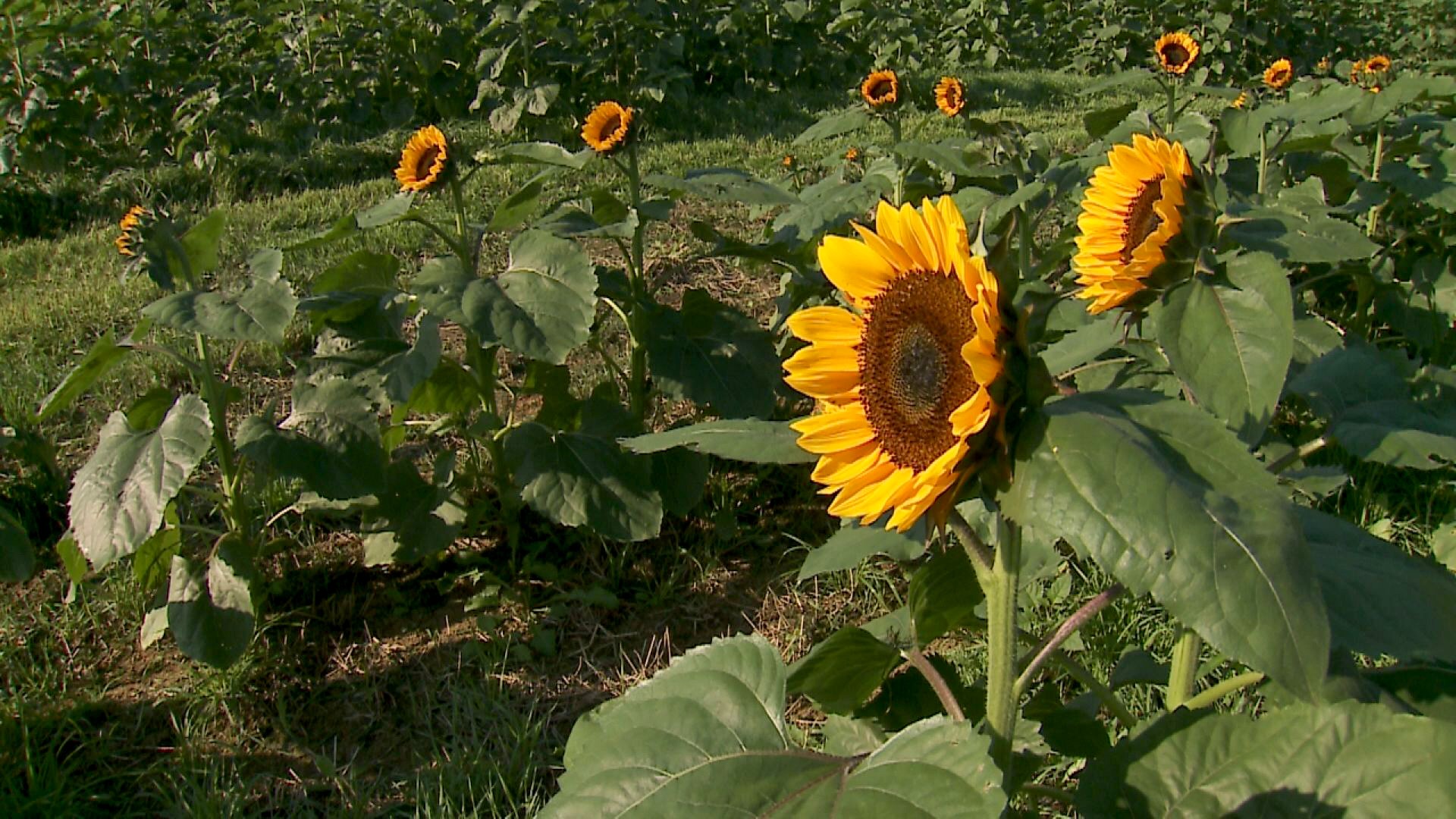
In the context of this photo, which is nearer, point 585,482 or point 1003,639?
point 1003,639

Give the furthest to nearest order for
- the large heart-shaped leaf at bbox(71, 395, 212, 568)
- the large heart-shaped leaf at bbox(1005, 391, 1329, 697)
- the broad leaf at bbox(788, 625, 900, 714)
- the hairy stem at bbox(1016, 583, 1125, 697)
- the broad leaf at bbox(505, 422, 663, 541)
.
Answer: the broad leaf at bbox(505, 422, 663, 541) < the large heart-shaped leaf at bbox(71, 395, 212, 568) < the broad leaf at bbox(788, 625, 900, 714) < the hairy stem at bbox(1016, 583, 1125, 697) < the large heart-shaped leaf at bbox(1005, 391, 1329, 697)

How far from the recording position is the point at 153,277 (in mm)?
2506

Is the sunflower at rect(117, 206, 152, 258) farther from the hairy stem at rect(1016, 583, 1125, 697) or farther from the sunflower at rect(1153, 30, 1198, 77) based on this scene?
the sunflower at rect(1153, 30, 1198, 77)

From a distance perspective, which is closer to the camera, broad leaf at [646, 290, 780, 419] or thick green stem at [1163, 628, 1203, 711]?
thick green stem at [1163, 628, 1203, 711]

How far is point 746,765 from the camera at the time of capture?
44.6 inches

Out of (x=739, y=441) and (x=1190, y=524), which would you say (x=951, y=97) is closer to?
(x=739, y=441)

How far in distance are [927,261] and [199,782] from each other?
75.5 inches

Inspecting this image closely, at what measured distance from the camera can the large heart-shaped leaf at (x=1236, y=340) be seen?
4.49 feet

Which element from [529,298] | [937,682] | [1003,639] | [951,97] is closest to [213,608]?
[529,298]

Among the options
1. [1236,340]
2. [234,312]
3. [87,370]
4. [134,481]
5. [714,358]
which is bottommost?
[714,358]

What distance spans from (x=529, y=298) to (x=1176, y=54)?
285 cm

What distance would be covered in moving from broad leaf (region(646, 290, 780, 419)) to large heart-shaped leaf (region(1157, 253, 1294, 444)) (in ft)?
4.63

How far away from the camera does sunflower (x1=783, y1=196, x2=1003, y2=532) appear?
94 centimetres

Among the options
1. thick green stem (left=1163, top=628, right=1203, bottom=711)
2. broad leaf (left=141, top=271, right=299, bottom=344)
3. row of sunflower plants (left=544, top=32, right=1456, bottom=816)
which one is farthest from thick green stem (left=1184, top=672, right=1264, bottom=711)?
broad leaf (left=141, top=271, right=299, bottom=344)
